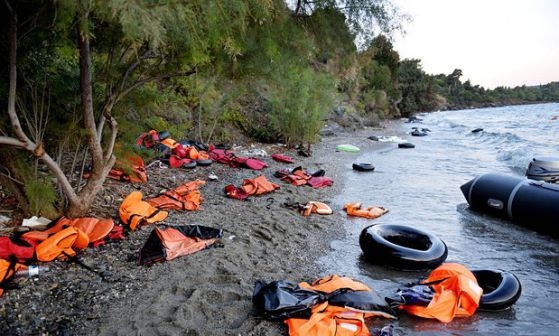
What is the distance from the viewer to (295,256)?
4.88m

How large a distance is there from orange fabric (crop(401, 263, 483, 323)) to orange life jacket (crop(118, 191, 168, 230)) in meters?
3.46

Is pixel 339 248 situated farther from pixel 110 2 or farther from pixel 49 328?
pixel 110 2

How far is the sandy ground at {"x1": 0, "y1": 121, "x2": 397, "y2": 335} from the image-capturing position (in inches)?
122

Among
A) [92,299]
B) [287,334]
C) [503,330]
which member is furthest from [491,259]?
[92,299]

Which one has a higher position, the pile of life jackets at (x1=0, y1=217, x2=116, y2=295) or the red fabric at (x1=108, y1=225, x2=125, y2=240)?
the pile of life jackets at (x1=0, y1=217, x2=116, y2=295)

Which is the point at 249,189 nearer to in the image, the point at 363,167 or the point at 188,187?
the point at 188,187

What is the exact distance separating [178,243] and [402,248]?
8.94 ft

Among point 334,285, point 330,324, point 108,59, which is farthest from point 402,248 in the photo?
point 108,59

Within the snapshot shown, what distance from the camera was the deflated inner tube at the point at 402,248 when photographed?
15.0 ft

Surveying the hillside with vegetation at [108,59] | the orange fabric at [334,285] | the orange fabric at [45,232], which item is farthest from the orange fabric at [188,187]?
the orange fabric at [334,285]

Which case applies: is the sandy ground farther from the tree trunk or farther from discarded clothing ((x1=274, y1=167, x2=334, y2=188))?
discarded clothing ((x1=274, y1=167, x2=334, y2=188))

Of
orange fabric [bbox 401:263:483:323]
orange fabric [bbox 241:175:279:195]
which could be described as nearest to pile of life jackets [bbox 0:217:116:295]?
orange fabric [bbox 241:175:279:195]

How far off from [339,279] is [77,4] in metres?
3.12

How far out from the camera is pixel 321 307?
10.5 ft
